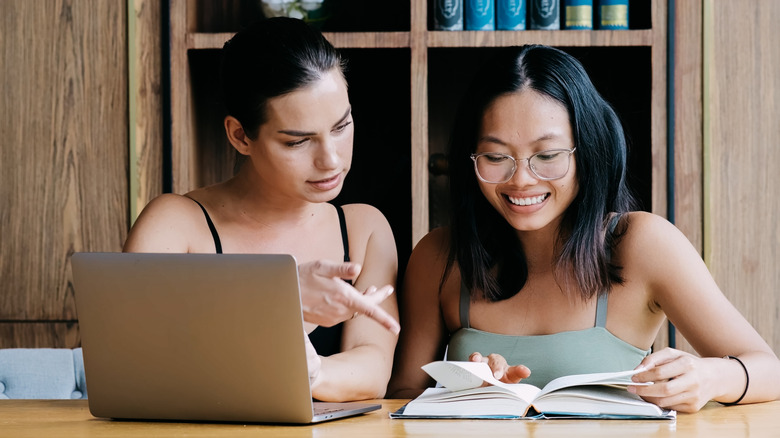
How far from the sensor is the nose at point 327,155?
5.05 feet

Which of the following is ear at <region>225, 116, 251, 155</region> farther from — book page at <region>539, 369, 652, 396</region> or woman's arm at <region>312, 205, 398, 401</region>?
book page at <region>539, 369, 652, 396</region>

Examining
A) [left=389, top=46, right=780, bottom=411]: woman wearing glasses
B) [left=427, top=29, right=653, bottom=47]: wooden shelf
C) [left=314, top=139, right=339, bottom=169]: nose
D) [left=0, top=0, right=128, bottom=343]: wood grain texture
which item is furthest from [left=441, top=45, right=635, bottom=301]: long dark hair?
[left=0, top=0, right=128, bottom=343]: wood grain texture

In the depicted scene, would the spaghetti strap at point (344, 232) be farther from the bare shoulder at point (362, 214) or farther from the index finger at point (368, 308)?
the index finger at point (368, 308)

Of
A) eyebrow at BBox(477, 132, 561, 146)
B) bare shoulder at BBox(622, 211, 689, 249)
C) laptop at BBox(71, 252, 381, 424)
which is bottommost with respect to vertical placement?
laptop at BBox(71, 252, 381, 424)

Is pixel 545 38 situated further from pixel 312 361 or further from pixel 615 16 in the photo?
pixel 312 361

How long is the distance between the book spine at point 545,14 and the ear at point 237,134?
857mm

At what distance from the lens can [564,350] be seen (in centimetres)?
152

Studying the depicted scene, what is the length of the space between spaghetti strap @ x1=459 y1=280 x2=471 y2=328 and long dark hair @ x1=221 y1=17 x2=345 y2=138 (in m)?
0.47

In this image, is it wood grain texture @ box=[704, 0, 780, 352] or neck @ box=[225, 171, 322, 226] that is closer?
neck @ box=[225, 171, 322, 226]

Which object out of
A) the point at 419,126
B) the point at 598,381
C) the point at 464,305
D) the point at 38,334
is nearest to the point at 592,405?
the point at 598,381

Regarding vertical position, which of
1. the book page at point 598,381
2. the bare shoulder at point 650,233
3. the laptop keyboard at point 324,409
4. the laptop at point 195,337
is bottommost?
the laptop keyboard at point 324,409

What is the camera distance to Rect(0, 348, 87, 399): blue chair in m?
1.73

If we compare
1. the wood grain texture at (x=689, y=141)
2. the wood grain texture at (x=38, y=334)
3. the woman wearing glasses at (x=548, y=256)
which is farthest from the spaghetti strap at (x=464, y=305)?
the wood grain texture at (x=38, y=334)

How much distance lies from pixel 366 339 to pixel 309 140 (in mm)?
364
